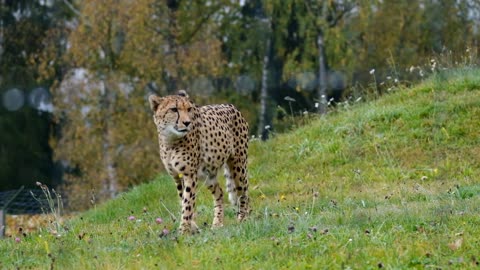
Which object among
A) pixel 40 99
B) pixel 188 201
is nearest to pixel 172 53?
pixel 40 99

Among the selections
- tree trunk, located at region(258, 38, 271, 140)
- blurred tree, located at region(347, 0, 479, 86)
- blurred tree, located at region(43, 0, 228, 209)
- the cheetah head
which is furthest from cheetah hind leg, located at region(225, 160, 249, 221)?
blurred tree, located at region(347, 0, 479, 86)

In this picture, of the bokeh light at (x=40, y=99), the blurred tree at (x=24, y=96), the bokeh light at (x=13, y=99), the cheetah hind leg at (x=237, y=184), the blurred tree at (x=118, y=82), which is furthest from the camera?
the bokeh light at (x=40, y=99)

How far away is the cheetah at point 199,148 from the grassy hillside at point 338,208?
236 millimetres

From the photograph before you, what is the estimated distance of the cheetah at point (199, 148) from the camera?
6.88 m

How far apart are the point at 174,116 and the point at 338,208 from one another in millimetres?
1631

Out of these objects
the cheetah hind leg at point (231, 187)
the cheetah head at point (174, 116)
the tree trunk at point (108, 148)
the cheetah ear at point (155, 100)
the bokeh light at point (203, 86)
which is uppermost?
the cheetah ear at point (155, 100)

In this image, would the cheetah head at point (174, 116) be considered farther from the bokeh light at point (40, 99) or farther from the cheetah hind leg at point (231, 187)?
the bokeh light at point (40, 99)

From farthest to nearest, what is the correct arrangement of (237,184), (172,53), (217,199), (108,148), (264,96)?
(264,96), (172,53), (108,148), (237,184), (217,199)

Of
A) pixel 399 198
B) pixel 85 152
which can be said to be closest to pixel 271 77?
pixel 85 152

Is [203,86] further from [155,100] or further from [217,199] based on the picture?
[155,100]

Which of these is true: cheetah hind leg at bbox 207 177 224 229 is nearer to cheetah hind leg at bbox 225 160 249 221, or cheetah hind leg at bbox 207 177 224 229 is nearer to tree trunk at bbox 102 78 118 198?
cheetah hind leg at bbox 225 160 249 221

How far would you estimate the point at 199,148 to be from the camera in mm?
7230

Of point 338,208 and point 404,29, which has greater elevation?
point 404,29

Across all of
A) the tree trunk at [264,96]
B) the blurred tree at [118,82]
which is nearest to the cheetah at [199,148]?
the blurred tree at [118,82]
